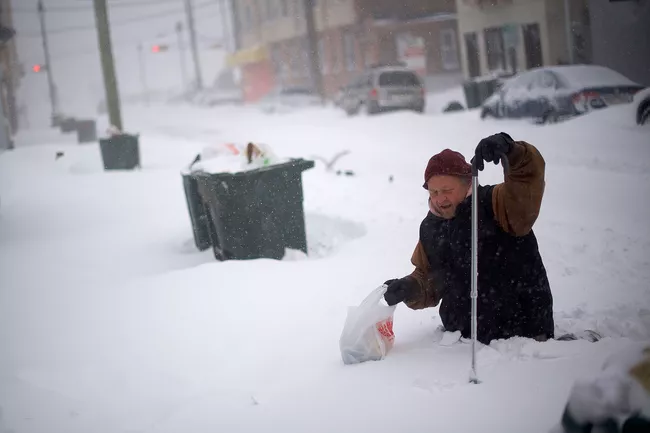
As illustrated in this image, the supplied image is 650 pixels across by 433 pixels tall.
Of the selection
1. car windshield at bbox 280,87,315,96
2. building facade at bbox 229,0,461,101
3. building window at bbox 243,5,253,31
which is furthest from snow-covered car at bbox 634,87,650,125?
building window at bbox 243,5,253,31

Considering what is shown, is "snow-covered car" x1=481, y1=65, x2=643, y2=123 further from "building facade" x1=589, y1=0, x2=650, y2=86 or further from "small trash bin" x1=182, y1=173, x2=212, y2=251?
"small trash bin" x1=182, y1=173, x2=212, y2=251

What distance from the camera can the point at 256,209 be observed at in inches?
242

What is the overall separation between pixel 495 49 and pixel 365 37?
10.8 metres

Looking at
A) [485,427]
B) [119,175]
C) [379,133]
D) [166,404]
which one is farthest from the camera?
[379,133]

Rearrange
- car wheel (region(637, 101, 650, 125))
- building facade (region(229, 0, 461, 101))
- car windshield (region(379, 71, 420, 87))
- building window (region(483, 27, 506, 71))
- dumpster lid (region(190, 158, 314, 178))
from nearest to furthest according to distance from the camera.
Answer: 1. dumpster lid (region(190, 158, 314, 178))
2. car wheel (region(637, 101, 650, 125))
3. car windshield (region(379, 71, 420, 87))
4. building window (region(483, 27, 506, 71))
5. building facade (region(229, 0, 461, 101))

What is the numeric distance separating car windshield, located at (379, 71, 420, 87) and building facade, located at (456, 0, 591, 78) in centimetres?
437

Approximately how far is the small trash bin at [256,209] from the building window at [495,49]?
72.9ft

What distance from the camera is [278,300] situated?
16.6 ft

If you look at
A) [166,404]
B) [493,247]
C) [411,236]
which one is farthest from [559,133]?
[166,404]

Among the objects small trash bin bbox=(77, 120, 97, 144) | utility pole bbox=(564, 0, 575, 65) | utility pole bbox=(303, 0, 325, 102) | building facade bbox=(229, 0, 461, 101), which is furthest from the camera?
building facade bbox=(229, 0, 461, 101)

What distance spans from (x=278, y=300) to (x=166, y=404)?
1.65 m

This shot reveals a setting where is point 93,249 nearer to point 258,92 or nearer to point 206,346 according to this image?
point 206,346

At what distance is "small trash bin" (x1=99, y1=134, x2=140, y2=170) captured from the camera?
46.8 ft

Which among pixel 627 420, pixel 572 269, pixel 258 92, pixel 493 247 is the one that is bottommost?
pixel 572 269
